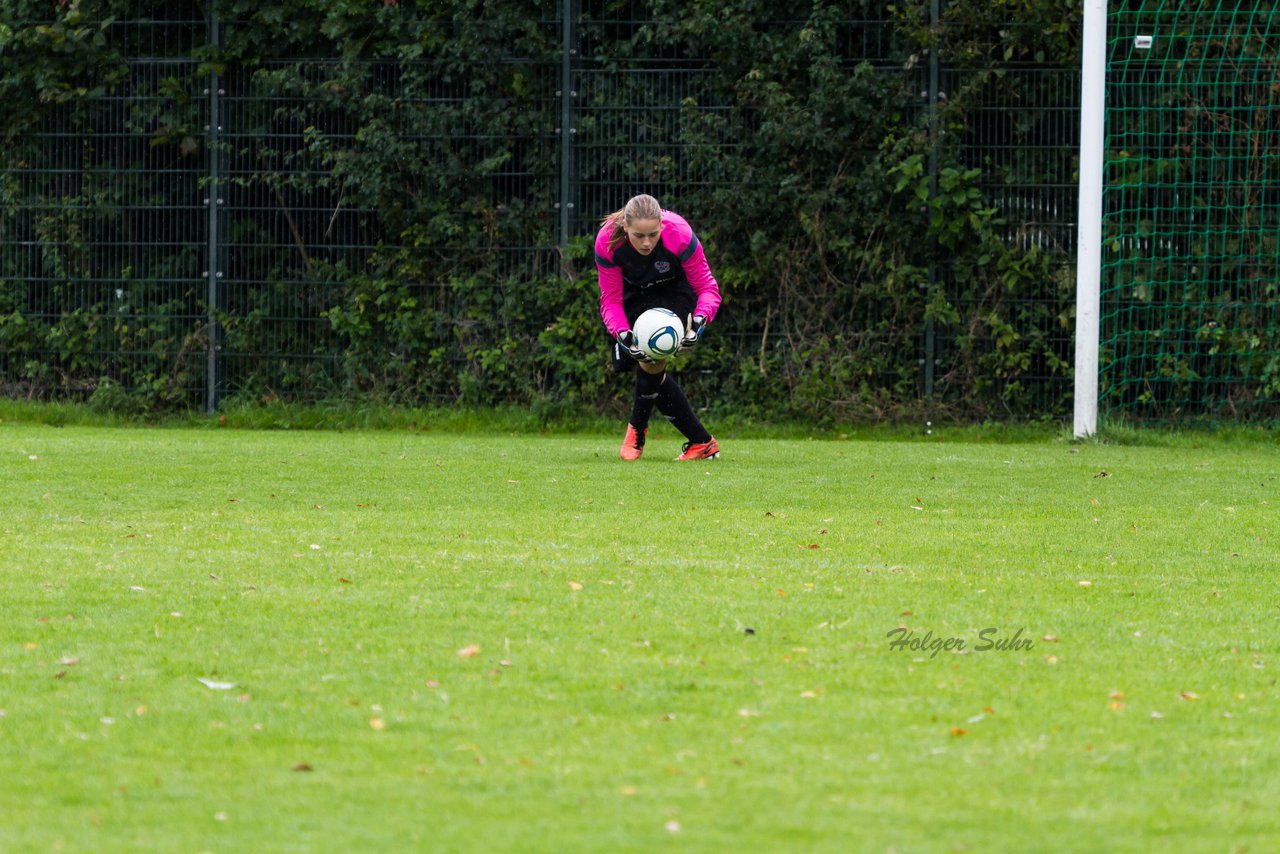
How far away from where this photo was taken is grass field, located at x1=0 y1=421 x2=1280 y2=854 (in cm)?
316

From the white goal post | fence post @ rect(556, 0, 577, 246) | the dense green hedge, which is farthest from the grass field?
fence post @ rect(556, 0, 577, 246)

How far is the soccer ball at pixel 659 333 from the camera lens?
9.77 m

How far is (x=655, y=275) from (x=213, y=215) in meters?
5.42

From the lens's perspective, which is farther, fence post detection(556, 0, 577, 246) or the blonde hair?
fence post detection(556, 0, 577, 246)

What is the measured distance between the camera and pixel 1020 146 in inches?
512

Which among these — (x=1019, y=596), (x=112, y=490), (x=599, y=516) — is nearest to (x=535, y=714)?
(x=1019, y=596)

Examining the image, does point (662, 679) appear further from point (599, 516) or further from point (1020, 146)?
point (1020, 146)

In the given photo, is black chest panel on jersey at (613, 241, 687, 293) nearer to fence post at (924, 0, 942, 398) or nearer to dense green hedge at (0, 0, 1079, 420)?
dense green hedge at (0, 0, 1079, 420)

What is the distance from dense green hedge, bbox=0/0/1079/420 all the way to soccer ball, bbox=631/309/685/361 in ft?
Answer: 11.6

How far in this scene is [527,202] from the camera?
13766mm

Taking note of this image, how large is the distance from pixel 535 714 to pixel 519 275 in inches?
397

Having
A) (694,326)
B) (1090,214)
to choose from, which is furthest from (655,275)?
(1090,214)

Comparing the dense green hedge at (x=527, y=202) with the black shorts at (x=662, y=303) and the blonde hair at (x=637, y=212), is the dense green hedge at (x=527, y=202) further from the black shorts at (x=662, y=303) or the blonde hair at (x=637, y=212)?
the blonde hair at (x=637, y=212)

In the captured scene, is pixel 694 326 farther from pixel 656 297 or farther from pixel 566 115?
pixel 566 115
